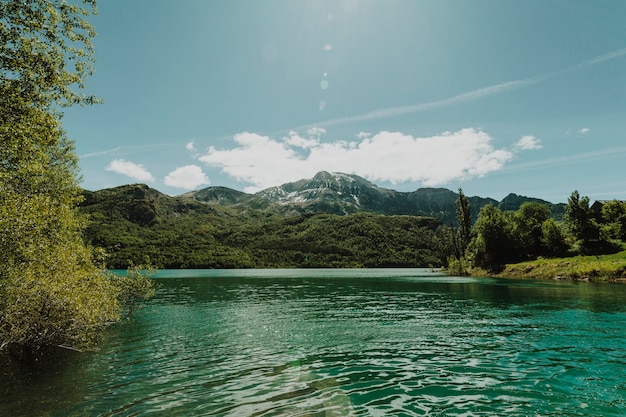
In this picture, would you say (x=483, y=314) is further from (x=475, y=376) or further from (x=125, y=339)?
(x=125, y=339)

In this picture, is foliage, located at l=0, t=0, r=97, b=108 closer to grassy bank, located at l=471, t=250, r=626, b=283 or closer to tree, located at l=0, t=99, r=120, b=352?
tree, located at l=0, t=99, r=120, b=352

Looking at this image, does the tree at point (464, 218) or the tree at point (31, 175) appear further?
the tree at point (464, 218)

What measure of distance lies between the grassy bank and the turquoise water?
51.7 meters

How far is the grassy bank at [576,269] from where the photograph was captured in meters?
72.7

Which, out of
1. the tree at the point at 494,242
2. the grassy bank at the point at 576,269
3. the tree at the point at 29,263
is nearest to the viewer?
the tree at the point at 29,263

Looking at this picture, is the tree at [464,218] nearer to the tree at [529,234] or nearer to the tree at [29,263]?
the tree at [529,234]

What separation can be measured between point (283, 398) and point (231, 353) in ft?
30.8

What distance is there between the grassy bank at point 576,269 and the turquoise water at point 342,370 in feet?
170

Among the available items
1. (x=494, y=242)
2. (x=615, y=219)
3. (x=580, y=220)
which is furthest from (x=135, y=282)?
(x=615, y=219)

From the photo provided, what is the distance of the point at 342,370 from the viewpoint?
62.1 ft

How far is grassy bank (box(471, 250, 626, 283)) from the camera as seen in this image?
2862 inches

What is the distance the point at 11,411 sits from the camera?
528 inches

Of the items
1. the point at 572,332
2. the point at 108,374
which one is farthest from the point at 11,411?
the point at 572,332

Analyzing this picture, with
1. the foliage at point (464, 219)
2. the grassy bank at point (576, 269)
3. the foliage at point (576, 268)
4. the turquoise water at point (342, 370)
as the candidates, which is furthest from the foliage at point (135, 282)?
the foliage at point (464, 219)
